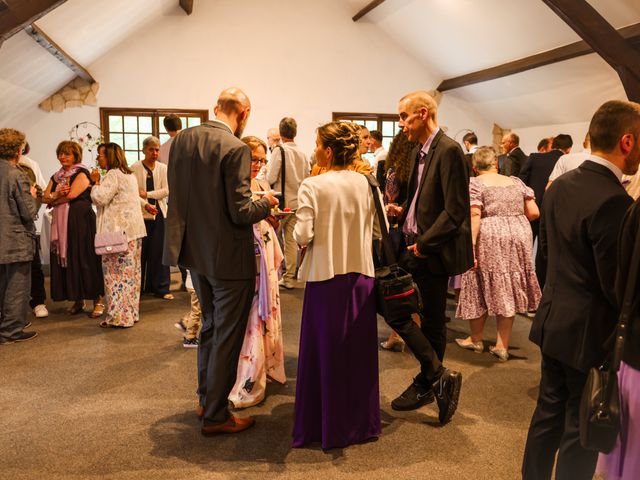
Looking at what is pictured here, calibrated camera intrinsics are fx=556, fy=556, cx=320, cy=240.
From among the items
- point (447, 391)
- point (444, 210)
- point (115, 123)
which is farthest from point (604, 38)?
→ point (115, 123)

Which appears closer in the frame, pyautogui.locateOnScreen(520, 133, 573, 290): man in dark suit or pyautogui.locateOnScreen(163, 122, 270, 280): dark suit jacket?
pyautogui.locateOnScreen(163, 122, 270, 280): dark suit jacket

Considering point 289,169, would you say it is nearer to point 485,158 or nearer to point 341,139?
point 485,158

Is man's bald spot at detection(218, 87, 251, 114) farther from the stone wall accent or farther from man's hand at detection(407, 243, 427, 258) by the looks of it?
the stone wall accent

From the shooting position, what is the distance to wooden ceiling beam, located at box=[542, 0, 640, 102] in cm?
599

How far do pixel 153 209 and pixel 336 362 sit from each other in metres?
3.55

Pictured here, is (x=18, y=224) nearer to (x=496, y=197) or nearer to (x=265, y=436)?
(x=265, y=436)

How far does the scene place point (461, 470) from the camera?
2.49 m

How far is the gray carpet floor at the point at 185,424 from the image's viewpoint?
2504 millimetres

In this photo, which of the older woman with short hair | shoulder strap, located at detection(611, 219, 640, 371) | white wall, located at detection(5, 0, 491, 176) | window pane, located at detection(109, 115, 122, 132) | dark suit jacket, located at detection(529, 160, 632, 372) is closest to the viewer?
shoulder strap, located at detection(611, 219, 640, 371)

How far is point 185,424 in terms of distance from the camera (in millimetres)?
2951

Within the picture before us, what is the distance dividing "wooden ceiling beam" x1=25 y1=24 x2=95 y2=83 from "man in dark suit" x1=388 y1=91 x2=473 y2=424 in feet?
14.9

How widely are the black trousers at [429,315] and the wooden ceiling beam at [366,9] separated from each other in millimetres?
6713

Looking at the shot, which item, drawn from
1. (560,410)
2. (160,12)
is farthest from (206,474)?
(160,12)

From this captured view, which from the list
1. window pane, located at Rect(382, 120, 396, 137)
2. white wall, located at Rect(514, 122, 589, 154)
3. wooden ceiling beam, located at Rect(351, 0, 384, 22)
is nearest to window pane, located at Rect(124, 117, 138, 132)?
wooden ceiling beam, located at Rect(351, 0, 384, 22)
